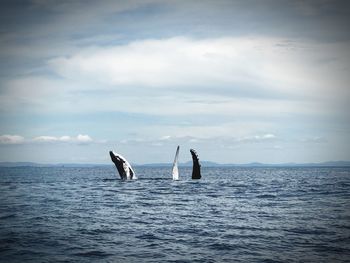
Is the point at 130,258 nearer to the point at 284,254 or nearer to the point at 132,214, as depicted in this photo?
the point at 284,254

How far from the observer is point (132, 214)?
72.0 feet

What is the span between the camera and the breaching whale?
50.4 meters

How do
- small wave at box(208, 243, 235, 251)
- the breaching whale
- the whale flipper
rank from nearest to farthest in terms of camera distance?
small wave at box(208, 243, 235, 251) → the breaching whale → the whale flipper

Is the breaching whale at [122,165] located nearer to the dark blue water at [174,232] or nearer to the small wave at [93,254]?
the dark blue water at [174,232]

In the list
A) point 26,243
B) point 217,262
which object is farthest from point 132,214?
point 217,262

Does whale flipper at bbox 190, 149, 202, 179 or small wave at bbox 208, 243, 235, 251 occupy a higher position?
whale flipper at bbox 190, 149, 202, 179

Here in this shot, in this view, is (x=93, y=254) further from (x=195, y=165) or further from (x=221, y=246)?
(x=195, y=165)

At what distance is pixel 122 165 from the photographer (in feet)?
177

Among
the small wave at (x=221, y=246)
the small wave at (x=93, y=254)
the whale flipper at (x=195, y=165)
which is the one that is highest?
the whale flipper at (x=195, y=165)

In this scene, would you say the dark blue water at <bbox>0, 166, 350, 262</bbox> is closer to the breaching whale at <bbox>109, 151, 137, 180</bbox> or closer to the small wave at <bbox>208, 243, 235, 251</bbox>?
the small wave at <bbox>208, 243, 235, 251</bbox>

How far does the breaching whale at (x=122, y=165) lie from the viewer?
5042 cm

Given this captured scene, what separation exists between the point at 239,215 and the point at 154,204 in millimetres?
7487

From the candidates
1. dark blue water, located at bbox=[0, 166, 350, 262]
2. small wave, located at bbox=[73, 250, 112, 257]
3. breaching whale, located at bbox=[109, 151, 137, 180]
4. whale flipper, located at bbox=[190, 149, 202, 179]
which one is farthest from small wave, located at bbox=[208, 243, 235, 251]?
whale flipper, located at bbox=[190, 149, 202, 179]

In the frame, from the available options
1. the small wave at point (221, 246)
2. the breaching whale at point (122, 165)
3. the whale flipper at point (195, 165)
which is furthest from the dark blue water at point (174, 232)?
the whale flipper at point (195, 165)
